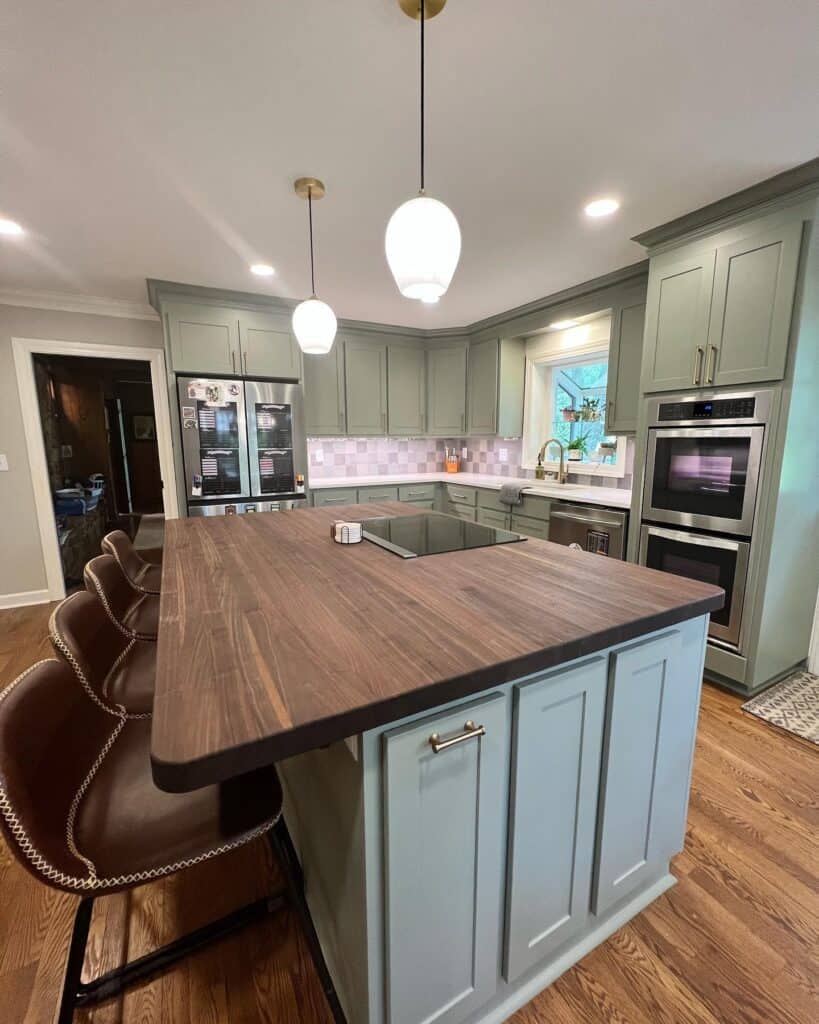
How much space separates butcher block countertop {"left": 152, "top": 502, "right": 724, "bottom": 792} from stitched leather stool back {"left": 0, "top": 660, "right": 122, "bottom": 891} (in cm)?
23

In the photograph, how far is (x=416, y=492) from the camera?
4492 mm

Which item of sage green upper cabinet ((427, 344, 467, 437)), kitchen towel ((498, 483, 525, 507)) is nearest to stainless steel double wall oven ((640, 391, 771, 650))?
kitchen towel ((498, 483, 525, 507))

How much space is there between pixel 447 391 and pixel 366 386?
0.85 m

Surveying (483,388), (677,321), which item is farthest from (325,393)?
(677,321)

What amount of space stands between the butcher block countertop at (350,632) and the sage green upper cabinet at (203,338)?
2.21 meters

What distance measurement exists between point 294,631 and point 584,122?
1.96 m

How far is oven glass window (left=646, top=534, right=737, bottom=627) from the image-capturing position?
2262 millimetres

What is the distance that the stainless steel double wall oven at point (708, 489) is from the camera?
84.4 inches

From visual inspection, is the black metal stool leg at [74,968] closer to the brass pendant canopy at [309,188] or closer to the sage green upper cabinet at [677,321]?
the brass pendant canopy at [309,188]

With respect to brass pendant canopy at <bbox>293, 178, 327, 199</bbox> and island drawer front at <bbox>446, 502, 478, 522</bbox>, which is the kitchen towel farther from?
brass pendant canopy at <bbox>293, 178, 327, 199</bbox>

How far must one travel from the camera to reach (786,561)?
7.19 ft

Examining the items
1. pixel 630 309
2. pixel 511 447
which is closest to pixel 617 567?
pixel 630 309

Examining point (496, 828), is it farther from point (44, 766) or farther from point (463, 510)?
point (463, 510)

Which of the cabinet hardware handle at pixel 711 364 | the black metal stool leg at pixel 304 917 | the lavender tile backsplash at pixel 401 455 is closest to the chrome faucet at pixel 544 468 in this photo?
the lavender tile backsplash at pixel 401 455
